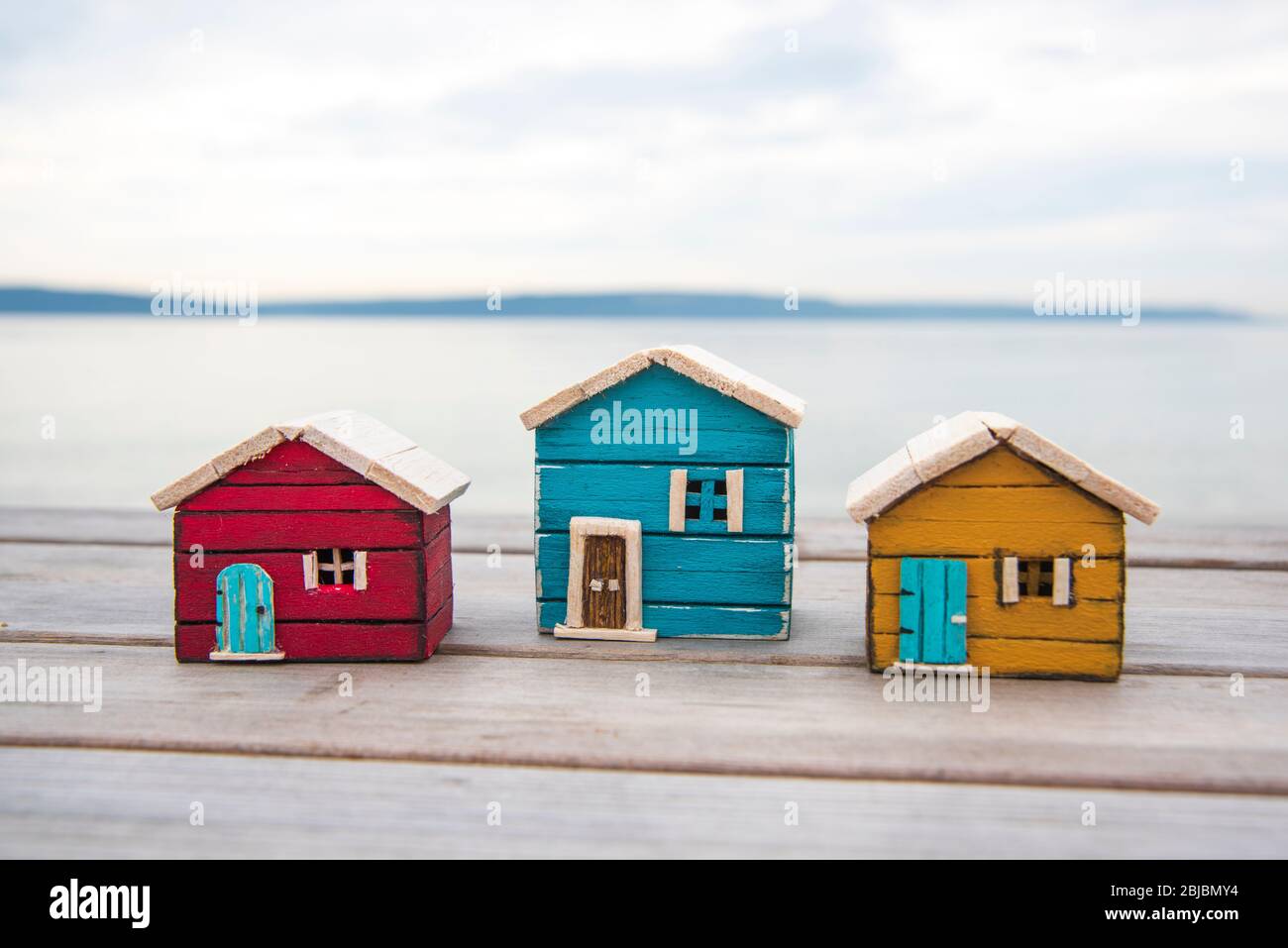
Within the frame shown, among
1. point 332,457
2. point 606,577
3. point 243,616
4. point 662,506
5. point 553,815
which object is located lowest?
point 553,815

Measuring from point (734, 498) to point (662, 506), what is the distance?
26 cm

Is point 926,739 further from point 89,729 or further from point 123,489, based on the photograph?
point 123,489

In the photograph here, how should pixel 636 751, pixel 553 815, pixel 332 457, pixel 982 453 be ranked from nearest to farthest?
pixel 553 815, pixel 636 751, pixel 982 453, pixel 332 457

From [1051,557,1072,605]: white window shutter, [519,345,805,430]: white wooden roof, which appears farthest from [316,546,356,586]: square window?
[1051,557,1072,605]: white window shutter

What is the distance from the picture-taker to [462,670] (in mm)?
3732

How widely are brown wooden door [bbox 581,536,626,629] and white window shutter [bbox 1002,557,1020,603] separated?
129 cm

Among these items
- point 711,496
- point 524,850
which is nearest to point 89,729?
point 524,850

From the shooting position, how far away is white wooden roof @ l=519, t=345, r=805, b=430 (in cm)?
396

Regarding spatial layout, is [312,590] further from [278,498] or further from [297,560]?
[278,498]

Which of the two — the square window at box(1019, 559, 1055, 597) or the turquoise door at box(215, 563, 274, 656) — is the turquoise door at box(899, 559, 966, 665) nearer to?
the square window at box(1019, 559, 1055, 597)

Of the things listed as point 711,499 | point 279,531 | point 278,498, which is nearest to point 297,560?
point 279,531

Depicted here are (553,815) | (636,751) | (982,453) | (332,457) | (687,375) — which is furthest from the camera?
(687,375)

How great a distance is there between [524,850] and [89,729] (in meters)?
1.44

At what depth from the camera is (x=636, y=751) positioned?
301 centimetres
